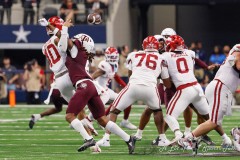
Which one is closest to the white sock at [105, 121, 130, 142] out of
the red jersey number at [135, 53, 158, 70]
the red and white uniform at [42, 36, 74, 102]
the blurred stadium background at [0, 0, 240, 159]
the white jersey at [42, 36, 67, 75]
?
the red jersey number at [135, 53, 158, 70]

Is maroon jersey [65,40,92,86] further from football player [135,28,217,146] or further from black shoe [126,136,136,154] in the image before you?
football player [135,28,217,146]

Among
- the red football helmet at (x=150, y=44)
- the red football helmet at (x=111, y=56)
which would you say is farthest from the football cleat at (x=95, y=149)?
the red football helmet at (x=111, y=56)

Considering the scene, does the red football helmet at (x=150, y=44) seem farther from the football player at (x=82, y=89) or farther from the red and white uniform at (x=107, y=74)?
the red and white uniform at (x=107, y=74)

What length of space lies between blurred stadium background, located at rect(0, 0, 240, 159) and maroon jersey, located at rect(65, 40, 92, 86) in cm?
988

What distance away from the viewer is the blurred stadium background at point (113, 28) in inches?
1131

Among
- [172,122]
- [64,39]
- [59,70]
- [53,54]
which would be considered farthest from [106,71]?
[64,39]

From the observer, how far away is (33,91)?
1114 inches

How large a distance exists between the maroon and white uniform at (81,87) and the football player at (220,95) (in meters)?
1.30

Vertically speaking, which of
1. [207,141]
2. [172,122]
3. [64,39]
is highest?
[64,39]

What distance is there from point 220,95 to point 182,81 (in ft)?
4.77

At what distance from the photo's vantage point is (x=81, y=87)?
1384 cm

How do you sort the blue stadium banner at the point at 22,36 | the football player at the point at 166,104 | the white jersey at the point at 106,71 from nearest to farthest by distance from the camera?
the football player at the point at 166,104
the white jersey at the point at 106,71
the blue stadium banner at the point at 22,36

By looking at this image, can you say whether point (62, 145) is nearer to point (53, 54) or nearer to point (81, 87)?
point (81, 87)

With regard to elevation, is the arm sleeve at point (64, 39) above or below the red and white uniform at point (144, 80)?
above
